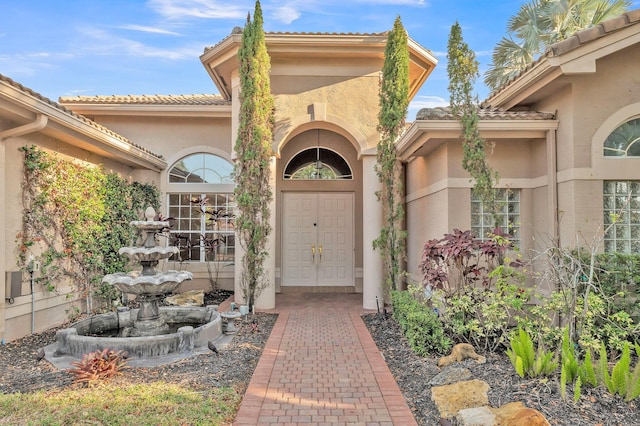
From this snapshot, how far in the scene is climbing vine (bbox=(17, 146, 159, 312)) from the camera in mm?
7195

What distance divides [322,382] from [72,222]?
6502 millimetres

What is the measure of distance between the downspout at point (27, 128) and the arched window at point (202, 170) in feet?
17.4

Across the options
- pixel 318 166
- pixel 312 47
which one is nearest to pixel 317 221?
pixel 318 166

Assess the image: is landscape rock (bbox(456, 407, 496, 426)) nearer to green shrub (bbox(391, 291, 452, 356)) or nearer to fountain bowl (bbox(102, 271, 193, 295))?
green shrub (bbox(391, 291, 452, 356))

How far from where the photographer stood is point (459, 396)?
13.2 ft

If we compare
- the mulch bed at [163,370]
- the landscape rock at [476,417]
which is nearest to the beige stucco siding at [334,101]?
the mulch bed at [163,370]

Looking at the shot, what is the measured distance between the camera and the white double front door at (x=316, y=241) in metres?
12.2

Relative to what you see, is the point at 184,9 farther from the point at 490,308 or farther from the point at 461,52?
the point at 490,308

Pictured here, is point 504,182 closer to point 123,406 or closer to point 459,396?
point 459,396

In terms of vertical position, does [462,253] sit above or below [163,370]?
above

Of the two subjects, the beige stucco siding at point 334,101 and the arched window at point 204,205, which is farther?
the arched window at point 204,205

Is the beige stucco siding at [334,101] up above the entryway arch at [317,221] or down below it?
above

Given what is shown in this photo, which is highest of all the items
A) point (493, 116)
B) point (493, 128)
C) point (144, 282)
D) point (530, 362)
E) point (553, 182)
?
point (493, 116)

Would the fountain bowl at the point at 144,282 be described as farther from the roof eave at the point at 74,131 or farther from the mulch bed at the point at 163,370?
the roof eave at the point at 74,131
